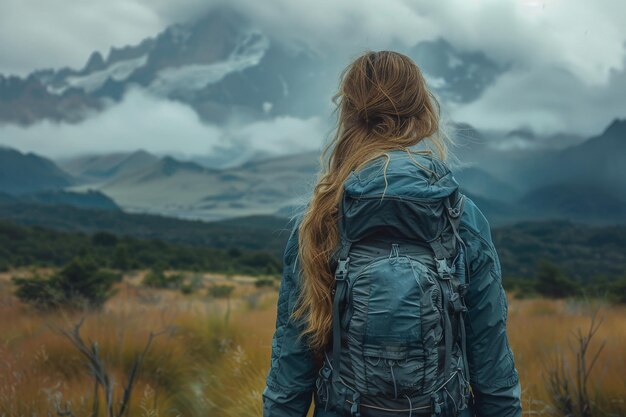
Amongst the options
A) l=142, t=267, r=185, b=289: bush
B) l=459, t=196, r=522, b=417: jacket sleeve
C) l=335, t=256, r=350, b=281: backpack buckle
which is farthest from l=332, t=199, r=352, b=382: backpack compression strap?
l=142, t=267, r=185, b=289: bush

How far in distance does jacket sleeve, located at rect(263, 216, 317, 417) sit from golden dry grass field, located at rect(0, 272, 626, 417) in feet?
5.24

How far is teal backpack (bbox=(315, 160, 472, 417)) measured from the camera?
6.65 ft

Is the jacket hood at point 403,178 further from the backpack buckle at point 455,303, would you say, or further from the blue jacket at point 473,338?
the backpack buckle at point 455,303

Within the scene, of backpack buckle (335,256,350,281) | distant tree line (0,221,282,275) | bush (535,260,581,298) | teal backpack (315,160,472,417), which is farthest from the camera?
distant tree line (0,221,282,275)

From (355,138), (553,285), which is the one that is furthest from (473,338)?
(553,285)

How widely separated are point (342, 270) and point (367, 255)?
99mm

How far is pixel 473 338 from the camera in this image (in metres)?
2.24

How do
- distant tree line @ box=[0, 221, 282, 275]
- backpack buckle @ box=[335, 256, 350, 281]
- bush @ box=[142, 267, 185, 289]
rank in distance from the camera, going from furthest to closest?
distant tree line @ box=[0, 221, 282, 275] → bush @ box=[142, 267, 185, 289] → backpack buckle @ box=[335, 256, 350, 281]

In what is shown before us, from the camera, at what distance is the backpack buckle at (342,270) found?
214 centimetres

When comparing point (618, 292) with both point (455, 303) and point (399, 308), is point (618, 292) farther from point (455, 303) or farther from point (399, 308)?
point (399, 308)

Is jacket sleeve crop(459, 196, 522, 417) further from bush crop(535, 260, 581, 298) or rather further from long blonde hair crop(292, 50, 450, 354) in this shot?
bush crop(535, 260, 581, 298)

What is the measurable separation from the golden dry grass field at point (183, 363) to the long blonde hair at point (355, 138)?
6.24 feet

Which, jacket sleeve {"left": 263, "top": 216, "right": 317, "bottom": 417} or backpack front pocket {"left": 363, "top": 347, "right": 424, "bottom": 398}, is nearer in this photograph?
backpack front pocket {"left": 363, "top": 347, "right": 424, "bottom": 398}

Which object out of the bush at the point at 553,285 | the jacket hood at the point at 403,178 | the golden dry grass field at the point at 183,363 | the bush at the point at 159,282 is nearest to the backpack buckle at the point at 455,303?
the jacket hood at the point at 403,178
